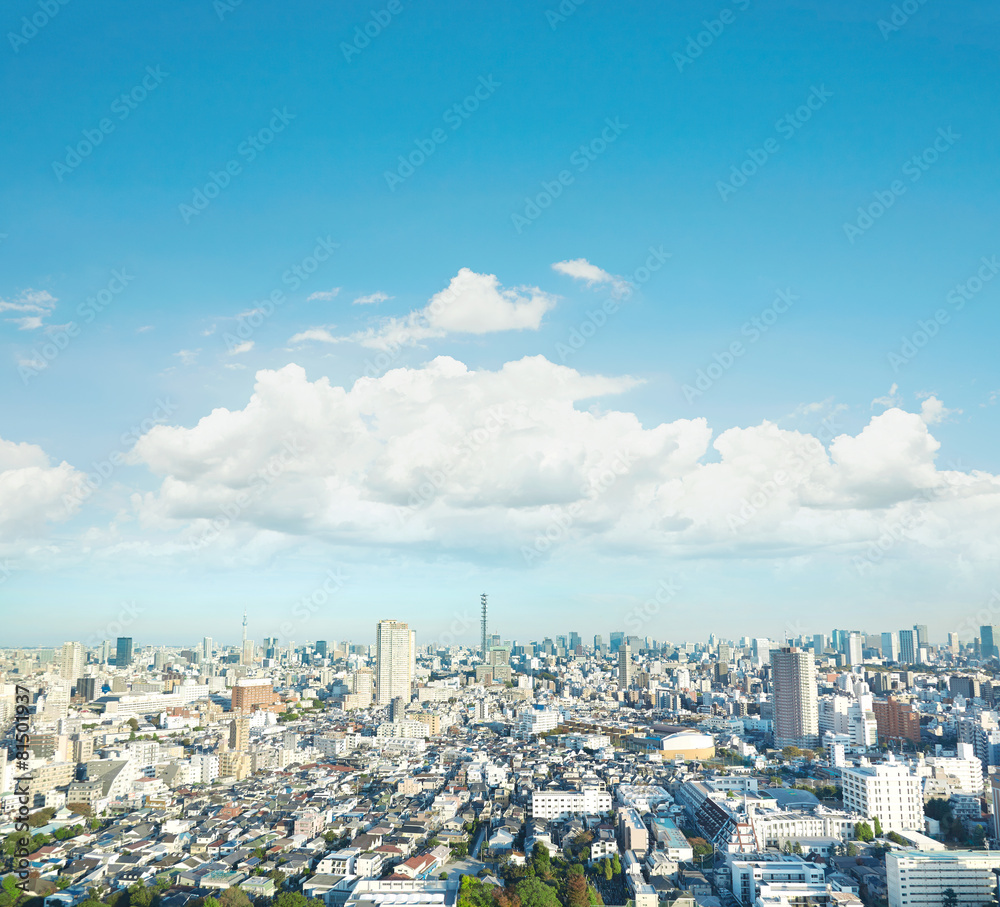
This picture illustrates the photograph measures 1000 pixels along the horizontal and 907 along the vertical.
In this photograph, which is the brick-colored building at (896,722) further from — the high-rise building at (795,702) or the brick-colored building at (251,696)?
the brick-colored building at (251,696)

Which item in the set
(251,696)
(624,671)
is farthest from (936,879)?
(624,671)

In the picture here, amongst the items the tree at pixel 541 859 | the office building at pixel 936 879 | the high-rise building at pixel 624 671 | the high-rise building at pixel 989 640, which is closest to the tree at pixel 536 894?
the tree at pixel 541 859

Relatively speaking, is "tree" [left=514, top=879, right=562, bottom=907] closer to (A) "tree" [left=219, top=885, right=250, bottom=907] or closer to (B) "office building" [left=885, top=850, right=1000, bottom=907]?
(A) "tree" [left=219, top=885, right=250, bottom=907]

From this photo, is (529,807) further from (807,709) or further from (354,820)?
(807,709)

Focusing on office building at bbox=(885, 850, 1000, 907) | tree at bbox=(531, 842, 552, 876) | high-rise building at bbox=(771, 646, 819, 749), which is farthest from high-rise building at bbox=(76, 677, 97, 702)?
office building at bbox=(885, 850, 1000, 907)

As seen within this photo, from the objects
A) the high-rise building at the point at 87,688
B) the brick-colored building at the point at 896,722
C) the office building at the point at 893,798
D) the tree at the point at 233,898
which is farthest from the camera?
the high-rise building at the point at 87,688

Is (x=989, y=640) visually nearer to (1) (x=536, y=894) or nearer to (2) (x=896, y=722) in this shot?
(2) (x=896, y=722)
